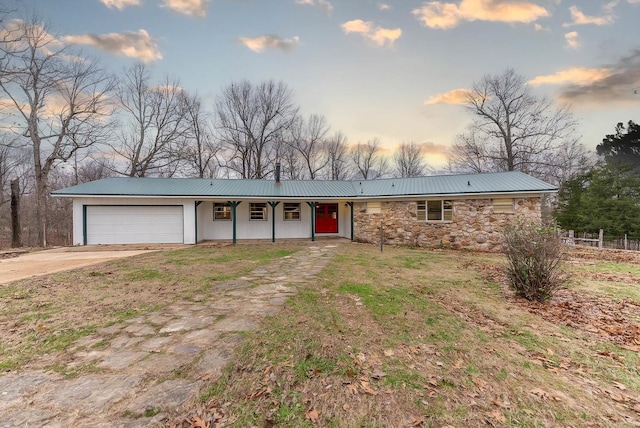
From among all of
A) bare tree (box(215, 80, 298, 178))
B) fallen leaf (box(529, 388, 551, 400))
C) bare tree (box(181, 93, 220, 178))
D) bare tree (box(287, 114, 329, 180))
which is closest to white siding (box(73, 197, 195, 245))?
bare tree (box(181, 93, 220, 178))

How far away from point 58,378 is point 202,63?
1546 centimetres

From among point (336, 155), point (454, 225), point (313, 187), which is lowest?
point (454, 225)

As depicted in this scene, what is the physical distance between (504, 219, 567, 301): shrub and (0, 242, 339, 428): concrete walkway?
4.78 metres

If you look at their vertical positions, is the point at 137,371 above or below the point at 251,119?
below

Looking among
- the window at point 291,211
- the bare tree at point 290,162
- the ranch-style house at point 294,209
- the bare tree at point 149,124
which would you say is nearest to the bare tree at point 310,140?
the bare tree at point 290,162

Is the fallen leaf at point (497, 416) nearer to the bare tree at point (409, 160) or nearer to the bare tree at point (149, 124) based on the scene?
the bare tree at point (149, 124)

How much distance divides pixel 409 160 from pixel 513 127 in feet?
35.4

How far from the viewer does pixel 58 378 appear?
93.5 inches

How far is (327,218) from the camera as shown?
55.2 ft

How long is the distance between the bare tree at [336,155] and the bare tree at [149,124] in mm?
13543

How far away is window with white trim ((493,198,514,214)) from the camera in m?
11.7

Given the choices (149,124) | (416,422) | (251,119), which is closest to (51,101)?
(149,124)

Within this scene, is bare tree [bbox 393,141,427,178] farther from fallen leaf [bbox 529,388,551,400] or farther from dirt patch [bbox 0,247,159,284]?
fallen leaf [bbox 529,388,551,400]

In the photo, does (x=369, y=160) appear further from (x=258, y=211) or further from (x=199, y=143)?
(x=258, y=211)
